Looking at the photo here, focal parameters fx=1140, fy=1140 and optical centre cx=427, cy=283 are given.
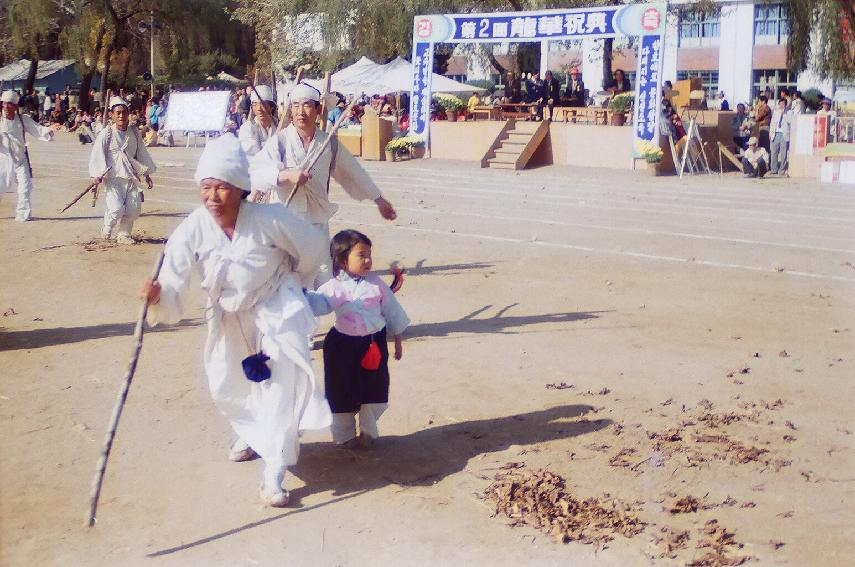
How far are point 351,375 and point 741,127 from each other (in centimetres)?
2204

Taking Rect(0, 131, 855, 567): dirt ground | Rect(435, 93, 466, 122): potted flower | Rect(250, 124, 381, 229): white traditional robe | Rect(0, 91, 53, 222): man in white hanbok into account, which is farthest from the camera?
Rect(435, 93, 466, 122): potted flower

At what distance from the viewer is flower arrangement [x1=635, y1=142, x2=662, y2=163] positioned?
23.7 meters

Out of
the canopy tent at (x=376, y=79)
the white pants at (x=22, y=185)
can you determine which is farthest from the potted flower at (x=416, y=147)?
the white pants at (x=22, y=185)

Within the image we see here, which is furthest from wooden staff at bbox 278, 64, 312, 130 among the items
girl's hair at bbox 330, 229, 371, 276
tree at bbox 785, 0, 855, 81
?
tree at bbox 785, 0, 855, 81

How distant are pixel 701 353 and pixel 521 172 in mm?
17884

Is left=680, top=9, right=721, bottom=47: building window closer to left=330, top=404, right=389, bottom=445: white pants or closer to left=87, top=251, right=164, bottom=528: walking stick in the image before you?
left=330, top=404, right=389, bottom=445: white pants

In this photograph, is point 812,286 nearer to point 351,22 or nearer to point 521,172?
point 521,172

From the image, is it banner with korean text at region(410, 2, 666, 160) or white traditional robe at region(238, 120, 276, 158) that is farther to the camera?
banner with korean text at region(410, 2, 666, 160)

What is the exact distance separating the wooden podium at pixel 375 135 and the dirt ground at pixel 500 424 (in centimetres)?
1716

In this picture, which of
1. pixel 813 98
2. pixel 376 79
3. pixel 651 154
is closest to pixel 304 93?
pixel 651 154

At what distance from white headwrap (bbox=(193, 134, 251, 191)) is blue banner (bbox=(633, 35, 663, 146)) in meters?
20.0

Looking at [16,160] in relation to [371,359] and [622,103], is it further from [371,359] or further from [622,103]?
[622,103]

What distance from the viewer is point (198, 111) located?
1387 inches

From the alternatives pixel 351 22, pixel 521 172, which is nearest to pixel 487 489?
pixel 521 172
